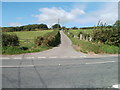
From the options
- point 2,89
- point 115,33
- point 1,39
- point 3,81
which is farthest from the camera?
point 115,33

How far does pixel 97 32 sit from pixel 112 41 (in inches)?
112

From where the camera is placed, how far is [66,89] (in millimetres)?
4324

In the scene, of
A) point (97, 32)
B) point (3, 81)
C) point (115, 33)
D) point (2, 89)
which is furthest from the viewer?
point (97, 32)

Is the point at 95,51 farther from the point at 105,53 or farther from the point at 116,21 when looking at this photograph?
the point at 116,21

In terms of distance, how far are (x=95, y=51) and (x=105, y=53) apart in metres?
1.50

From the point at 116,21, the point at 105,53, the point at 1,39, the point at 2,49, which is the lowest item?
the point at 105,53

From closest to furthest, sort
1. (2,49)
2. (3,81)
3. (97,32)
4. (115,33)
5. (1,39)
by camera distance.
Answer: (3,81) → (2,49) → (1,39) → (115,33) → (97,32)

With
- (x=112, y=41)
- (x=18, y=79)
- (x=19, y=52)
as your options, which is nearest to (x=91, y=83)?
(x=18, y=79)

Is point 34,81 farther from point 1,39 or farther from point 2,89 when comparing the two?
point 1,39

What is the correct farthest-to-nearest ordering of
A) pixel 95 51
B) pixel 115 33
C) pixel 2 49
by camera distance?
pixel 115 33 → pixel 95 51 → pixel 2 49

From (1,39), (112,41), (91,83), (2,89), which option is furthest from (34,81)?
(112,41)

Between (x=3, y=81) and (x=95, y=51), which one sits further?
(x=95, y=51)

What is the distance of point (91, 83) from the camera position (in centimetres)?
497

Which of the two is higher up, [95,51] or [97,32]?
[97,32]
